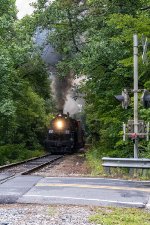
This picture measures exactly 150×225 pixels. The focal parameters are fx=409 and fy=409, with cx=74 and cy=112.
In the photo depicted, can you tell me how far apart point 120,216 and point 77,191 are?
2.89 metres

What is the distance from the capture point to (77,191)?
33.6 feet

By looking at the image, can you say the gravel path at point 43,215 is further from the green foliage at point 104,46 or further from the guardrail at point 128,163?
the green foliage at point 104,46

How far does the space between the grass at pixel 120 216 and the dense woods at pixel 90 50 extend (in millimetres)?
8006

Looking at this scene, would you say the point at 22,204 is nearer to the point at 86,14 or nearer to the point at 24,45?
the point at 24,45

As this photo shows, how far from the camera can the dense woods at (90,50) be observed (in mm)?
19766

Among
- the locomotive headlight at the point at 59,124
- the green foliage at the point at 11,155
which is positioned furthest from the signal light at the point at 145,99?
the locomotive headlight at the point at 59,124

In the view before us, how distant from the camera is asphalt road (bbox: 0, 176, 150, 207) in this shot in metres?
8.95

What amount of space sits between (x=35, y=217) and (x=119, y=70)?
1414 cm

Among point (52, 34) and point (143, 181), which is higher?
point (52, 34)

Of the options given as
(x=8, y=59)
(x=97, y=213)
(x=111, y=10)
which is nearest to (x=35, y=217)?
(x=97, y=213)

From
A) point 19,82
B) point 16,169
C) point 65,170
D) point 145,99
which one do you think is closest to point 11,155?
point 19,82

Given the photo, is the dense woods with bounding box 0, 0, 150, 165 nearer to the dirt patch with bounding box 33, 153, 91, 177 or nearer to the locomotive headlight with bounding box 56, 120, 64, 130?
the dirt patch with bounding box 33, 153, 91, 177

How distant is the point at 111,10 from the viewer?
25297mm

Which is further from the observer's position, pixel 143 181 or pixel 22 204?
pixel 143 181
